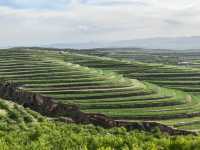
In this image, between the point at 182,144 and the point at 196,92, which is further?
the point at 196,92

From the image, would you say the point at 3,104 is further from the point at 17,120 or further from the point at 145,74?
the point at 145,74

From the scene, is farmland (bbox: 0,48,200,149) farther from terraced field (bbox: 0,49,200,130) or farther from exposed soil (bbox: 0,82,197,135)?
exposed soil (bbox: 0,82,197,135)

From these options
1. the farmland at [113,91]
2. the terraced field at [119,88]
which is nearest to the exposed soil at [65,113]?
the farmland at [113,91]

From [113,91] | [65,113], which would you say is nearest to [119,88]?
[113,91]

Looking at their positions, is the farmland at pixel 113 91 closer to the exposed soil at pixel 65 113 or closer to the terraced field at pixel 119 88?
the terraced field at pixel 119 88

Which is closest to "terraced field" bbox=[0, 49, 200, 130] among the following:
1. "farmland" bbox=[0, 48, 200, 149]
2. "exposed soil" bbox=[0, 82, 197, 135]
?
"farmland" bbox=[0, 48, 200, 149]

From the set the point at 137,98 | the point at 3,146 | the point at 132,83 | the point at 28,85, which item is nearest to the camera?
the point at 3,146

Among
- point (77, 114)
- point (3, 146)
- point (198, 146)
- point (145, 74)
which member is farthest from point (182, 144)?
point (145, 74)

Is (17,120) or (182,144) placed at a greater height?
(182,144)
